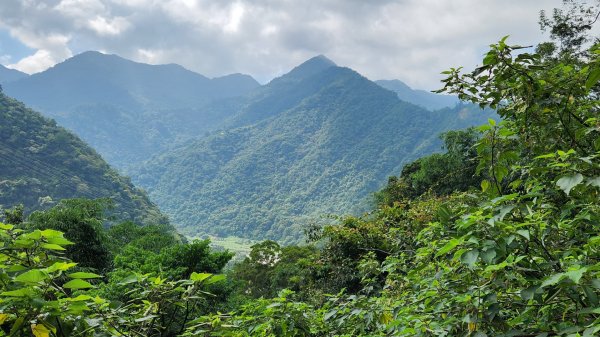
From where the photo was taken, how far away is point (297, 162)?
14712 cm

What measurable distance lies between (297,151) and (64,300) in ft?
502

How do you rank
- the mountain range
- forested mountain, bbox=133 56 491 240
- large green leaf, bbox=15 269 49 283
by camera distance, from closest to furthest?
large green leaf, bbox=15 269 49 283
the mountain range
forested mountain, bbox=133 56 491 240

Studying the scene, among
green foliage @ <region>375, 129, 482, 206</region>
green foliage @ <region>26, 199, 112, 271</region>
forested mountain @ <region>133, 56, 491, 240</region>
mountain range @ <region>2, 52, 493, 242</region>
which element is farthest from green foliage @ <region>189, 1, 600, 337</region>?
forested mountain @ <region>133, 56, 491, 240</region>

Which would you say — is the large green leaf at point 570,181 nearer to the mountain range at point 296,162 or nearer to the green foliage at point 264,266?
the green foliage at point 264,266

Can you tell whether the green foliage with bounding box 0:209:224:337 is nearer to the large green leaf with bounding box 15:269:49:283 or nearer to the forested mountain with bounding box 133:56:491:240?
the large green leaf with bounding box 15:269:49:283

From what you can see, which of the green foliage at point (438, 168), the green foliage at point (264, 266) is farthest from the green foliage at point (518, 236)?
the green foliage at point (264, 266)

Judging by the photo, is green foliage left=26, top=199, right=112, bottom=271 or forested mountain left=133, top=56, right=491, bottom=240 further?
forested mountain left=133, top=56, right=491, bottom=240

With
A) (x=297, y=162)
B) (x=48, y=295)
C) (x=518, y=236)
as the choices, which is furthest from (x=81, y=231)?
(x=297, y=162)

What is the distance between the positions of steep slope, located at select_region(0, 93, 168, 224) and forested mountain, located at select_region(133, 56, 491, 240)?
40.3 meters

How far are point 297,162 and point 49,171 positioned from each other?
3648 inches

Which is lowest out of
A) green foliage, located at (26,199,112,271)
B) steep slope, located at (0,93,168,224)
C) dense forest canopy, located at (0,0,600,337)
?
green foliage, located at (26,199,112,271)

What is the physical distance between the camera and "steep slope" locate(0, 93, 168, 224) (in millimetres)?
56250

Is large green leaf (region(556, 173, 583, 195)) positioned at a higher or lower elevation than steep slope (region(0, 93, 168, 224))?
lower

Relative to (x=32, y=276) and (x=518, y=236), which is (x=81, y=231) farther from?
(x=518, y=236)
